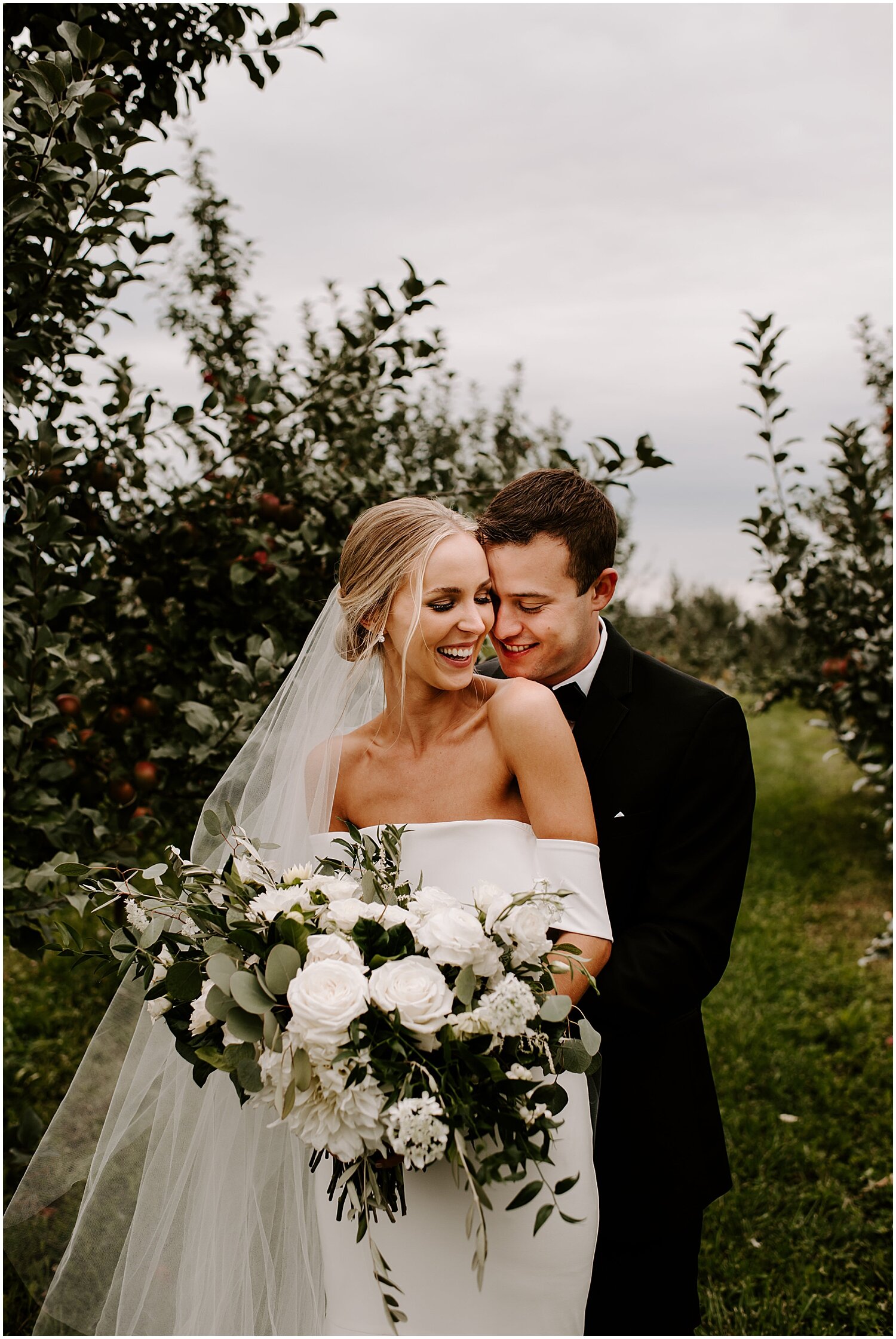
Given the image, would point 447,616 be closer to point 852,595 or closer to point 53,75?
point 53,75

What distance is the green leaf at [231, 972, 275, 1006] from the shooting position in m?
1.62

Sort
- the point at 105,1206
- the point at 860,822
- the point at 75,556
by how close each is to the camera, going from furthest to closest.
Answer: the point at 860,822 < the point at 75,556 < the point at 105,1206

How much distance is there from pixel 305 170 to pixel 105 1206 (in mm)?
3510

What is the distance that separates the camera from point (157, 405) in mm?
3080

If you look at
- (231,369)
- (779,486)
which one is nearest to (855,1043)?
(779,486)

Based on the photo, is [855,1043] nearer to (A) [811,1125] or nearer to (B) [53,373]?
(A) [811,1125]

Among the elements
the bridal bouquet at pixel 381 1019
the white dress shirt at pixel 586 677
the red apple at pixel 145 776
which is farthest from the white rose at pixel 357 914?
the red apple at pixel 145 776

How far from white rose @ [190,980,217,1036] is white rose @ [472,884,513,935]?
509mm

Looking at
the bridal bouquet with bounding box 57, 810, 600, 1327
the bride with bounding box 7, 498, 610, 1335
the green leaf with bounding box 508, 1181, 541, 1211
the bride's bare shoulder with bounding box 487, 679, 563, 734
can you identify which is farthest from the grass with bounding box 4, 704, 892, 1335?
the bride's bare shoulder with bounding box 487, 679, 563, 734

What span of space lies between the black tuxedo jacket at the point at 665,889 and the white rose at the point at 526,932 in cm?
66

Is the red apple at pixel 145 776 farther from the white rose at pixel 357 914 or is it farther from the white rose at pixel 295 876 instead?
the white rose at pixel 357 914

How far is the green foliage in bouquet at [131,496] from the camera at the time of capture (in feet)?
8.10

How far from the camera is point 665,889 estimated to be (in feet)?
7.56

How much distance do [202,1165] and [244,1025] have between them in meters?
0.88
